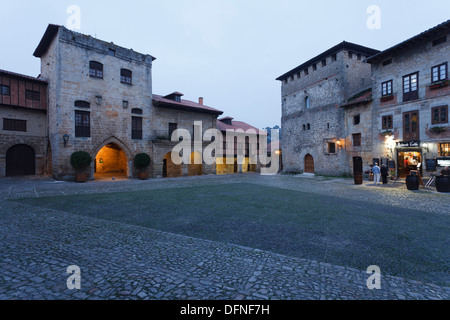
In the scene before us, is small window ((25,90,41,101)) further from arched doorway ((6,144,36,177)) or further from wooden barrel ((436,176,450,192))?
wooden barrel ((436,176,450,192))

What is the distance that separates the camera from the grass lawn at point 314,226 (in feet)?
13.2

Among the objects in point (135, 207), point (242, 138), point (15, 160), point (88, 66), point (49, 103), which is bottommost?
point (135, 207)

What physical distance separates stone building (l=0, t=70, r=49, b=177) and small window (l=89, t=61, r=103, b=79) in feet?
14.7

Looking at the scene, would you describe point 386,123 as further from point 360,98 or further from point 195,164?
point 195,164

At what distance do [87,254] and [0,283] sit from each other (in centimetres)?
118

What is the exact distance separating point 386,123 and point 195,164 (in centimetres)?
1945

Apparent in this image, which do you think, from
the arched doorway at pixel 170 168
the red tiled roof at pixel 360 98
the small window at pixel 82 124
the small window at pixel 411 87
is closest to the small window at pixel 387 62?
the small window at pixel 411 87

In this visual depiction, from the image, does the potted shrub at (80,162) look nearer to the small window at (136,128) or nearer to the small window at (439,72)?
the small window at (136,128)

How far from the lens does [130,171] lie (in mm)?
20797

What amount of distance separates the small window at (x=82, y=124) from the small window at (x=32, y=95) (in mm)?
4664

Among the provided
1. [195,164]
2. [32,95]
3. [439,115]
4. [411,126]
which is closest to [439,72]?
[439,115]
